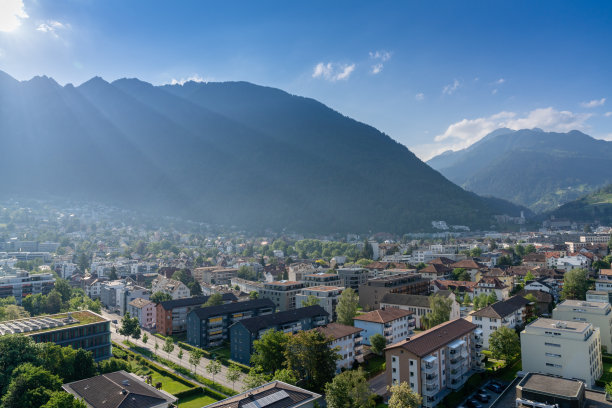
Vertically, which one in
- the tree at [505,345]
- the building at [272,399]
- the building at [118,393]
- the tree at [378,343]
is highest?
the building at [272,399]

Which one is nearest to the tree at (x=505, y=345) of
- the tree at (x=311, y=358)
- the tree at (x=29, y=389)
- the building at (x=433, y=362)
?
the building at (x=433, y=362)

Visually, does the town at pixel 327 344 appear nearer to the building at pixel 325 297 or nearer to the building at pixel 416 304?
the building at pixel 416 304

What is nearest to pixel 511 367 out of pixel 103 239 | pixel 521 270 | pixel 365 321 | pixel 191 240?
pixel 365 321

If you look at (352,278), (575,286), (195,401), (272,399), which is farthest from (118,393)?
(575,286)

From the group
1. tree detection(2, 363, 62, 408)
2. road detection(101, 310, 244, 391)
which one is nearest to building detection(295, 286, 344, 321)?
road detection(101, 310, 244, 391)

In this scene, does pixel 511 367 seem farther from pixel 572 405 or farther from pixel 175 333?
pixel 175 333

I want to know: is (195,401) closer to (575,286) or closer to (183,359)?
(183,359)
